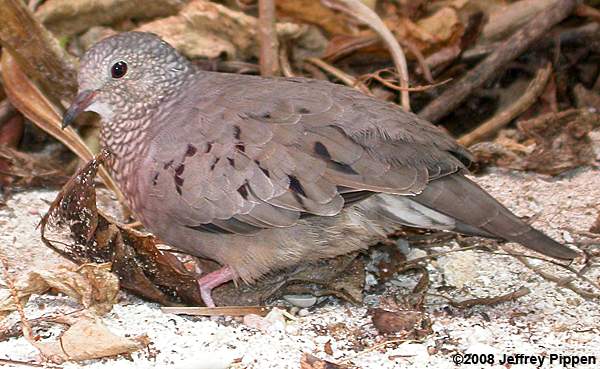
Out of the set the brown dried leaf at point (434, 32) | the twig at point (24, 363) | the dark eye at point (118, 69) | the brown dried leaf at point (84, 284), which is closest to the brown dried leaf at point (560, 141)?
the brown dried leaf at point (434, 32)

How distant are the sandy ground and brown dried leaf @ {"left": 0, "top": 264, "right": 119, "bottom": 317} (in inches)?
2.1

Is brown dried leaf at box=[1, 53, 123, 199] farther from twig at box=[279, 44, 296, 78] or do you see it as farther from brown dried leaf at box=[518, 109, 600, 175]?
brown dried leaf at box=[518, 109, 600, 175]

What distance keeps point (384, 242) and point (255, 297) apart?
1.98 feet

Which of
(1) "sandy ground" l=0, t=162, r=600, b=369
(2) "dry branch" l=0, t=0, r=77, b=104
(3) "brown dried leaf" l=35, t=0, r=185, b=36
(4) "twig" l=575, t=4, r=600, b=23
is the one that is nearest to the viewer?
(1) "sandy ground" l=0, t=162, r=600, b=369

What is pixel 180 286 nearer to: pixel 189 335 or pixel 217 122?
pixel 189 335

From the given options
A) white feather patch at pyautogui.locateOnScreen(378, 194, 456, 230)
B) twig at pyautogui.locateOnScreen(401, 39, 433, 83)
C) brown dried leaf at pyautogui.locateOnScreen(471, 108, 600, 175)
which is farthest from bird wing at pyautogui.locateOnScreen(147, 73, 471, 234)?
twig at pyautogui.locateOnScreen(401, 39, 433, 83)

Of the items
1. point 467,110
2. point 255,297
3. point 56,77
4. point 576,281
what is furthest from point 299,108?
point 467,110

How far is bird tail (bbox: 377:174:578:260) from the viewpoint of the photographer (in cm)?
340

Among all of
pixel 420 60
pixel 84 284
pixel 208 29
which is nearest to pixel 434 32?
pixel 420 60

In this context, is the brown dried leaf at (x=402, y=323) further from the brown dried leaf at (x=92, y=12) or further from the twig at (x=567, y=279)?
the brown dried leaf at (x=92, y=12)

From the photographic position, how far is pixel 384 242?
3934 mm

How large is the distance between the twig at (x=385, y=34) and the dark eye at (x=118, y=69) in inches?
53.5

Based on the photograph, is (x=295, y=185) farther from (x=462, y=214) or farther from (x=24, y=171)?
(x=24, y=171)

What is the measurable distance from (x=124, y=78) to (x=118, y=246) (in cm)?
69
